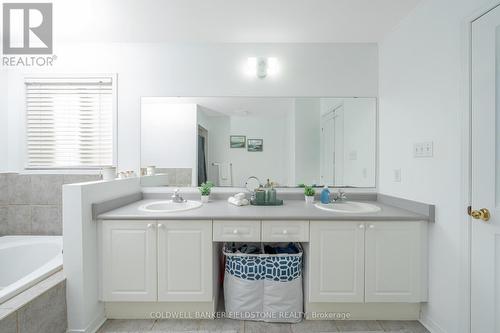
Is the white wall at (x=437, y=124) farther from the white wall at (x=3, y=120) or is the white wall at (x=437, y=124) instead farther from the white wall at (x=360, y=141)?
the white wall at (x=3, y=120)

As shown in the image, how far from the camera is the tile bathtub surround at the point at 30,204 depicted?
2.37 metres

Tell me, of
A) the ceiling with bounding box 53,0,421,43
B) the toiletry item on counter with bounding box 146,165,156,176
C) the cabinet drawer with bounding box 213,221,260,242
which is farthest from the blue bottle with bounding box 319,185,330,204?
the toiletry item on counter with bounding box 146,165,156,176

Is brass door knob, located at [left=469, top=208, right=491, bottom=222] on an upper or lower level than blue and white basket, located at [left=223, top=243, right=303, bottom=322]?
upper

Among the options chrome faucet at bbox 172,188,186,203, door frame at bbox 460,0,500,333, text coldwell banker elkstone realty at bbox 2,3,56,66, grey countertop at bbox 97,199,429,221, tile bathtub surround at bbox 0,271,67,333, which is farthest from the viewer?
chrome faucet at bbox 172,188,186,203

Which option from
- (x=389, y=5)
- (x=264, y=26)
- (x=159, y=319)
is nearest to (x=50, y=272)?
(x=159, y=319)

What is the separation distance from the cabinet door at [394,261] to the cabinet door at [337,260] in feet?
0.22

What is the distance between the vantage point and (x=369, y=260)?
1.76 m

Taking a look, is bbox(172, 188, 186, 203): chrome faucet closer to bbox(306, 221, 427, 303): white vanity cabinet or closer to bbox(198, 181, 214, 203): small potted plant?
bbox(198, 181, 214, 203): small potted plant

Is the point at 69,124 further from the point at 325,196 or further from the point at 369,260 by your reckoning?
the point at 369,260

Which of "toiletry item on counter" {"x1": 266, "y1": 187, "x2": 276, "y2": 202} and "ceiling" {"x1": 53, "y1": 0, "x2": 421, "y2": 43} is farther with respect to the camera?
"toiletry item on counter" {"x1": 266, "y1": 187, "x2": 276, "y2": 202}

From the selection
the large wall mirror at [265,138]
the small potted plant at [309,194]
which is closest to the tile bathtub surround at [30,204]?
the large wall mirror at [265,138]

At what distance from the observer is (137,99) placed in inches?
94.3

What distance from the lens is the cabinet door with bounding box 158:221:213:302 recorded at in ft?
5.74

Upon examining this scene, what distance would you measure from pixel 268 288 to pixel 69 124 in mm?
2390
